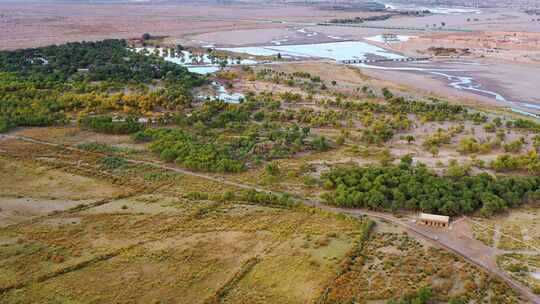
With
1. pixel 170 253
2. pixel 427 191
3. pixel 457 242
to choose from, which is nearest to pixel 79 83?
pixel 170 253

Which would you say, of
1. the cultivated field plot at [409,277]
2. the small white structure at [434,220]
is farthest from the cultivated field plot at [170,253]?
the small white structure at [434,220]

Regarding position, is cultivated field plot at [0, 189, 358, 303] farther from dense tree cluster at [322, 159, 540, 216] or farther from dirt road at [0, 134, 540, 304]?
dense tree cluster at [322, 159, 540, 216]

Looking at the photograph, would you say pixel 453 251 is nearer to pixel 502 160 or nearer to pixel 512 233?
pixel 512 233

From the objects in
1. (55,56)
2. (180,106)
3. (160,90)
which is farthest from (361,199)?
(55,56)

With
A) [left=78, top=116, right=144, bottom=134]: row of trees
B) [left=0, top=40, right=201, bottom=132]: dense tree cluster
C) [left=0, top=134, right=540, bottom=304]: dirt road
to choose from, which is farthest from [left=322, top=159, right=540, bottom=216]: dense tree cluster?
[left=0, top=40, right=201, bottom=132]: dense tree cluster

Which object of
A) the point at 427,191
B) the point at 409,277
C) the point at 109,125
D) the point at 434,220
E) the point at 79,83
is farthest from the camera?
the point at 79,83

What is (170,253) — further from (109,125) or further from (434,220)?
(109,125)
